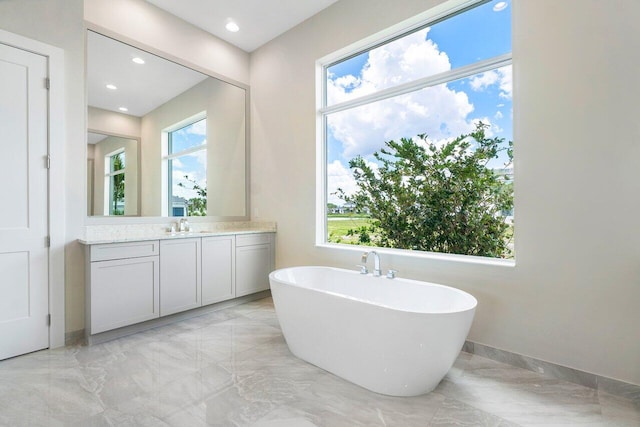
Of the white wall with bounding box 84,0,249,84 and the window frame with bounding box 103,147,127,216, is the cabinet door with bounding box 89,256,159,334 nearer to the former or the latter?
the window frame with bounding box 103,147,127,216

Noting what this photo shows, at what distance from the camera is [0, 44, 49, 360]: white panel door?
2.34 meters

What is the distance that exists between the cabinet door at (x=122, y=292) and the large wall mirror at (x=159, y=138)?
621 millimetres

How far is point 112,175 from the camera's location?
2992 mm

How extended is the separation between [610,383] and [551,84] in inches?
76.1

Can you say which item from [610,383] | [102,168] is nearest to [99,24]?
[102,168]

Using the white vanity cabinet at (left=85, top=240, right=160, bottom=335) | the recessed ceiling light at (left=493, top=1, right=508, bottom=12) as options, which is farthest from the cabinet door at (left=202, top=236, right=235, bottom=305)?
the recessed ceiling light at (left=493, top=1, right=508, bottom=12)

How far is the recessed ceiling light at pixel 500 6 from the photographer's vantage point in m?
2.42

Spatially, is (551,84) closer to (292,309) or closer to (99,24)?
(292,309)

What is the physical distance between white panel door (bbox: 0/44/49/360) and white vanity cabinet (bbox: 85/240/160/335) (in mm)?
358

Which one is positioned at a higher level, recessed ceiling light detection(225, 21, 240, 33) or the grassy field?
recessed ceiling light detection(225, 21, 240, 33)

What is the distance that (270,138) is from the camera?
160 inches

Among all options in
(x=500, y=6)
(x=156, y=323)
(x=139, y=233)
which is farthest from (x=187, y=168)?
(x=500, y=6)

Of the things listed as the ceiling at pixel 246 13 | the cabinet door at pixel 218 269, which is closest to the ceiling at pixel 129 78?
the ceiling at pixel 246 13

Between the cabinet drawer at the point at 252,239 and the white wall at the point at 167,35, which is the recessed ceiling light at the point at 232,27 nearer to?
the white wall at the point at 167,35
